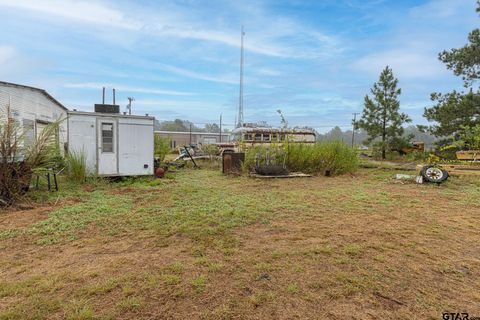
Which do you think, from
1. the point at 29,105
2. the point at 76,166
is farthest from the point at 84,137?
the point at 29,105

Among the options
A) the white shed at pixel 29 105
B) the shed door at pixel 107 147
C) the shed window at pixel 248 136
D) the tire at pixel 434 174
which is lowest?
the tire at pixel 434 174

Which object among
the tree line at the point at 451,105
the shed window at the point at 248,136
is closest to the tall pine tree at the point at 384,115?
the tree line at the point at 451,105

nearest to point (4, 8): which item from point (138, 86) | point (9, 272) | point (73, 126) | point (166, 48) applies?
point (73, 126)

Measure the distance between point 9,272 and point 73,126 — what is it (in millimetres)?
A: 5336

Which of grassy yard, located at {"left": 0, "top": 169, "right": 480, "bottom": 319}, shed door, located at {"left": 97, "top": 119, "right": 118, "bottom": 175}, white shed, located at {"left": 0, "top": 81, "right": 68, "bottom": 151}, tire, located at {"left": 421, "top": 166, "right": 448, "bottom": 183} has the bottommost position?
grassy yard, located at {"left": 0, "top": 169, "right": 480, "bottom": 319}

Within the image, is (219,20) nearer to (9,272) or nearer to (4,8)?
(4,8)

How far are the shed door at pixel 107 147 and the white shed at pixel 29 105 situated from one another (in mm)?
930

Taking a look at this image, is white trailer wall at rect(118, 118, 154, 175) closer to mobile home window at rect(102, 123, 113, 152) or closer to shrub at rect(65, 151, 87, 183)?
mobile home window at rect(102, 123, 113, 152)

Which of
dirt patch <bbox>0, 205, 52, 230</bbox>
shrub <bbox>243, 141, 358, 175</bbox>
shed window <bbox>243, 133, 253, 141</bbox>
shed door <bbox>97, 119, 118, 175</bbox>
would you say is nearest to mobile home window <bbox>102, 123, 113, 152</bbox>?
shed door <bbox>97, 119, 118, 175</bbox>

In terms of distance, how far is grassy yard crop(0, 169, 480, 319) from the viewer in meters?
1.89

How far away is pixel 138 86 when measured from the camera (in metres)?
20.8

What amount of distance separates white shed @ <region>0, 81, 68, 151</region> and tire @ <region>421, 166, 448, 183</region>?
9.76 m

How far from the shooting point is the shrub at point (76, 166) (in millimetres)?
6707

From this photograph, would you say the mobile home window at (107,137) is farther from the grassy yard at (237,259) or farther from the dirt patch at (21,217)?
the dirt patch at (21,217)
